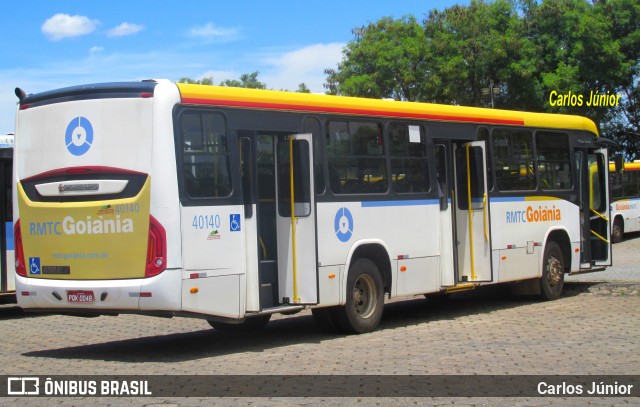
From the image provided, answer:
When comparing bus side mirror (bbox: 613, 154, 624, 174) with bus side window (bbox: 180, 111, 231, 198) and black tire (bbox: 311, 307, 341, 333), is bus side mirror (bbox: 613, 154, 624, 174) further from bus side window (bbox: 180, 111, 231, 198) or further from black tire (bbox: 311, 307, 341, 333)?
bus side window (bbox: 180, 111, 231, 198)

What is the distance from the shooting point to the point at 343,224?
41.1 feet

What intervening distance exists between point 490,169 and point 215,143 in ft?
19.4

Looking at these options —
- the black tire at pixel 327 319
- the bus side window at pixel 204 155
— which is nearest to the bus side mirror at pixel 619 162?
the black tire at pixel 327 319

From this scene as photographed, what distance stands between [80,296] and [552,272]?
9237 mm

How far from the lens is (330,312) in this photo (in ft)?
41.8

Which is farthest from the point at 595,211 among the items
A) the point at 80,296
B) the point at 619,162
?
the point at 80,296

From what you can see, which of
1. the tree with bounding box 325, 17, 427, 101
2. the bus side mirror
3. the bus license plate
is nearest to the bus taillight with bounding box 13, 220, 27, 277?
the bus license plate

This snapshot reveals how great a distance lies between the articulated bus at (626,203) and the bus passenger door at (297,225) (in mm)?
23353

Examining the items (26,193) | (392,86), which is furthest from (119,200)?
(392,86)

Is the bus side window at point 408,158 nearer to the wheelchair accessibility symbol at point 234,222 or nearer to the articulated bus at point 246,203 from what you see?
the articulated bus at point 246,203

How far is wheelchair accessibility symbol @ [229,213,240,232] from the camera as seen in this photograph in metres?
11.0

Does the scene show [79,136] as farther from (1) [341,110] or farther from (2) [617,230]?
(2) [617,230]

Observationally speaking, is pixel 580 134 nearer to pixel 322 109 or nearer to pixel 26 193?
pixel 322 109

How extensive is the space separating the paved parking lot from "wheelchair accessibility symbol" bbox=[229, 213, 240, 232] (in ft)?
4.77
